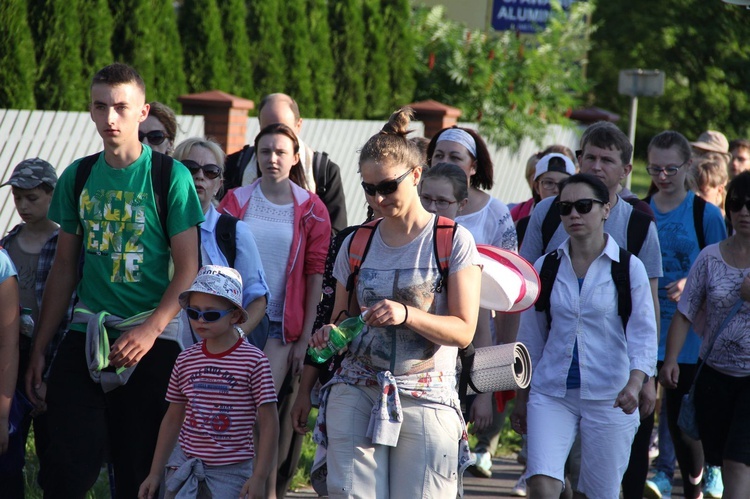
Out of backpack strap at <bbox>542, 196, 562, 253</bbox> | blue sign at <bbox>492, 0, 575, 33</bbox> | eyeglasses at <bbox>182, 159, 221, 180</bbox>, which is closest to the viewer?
eyeglasses at <bbox>182, 159, 221, 180</bbox>

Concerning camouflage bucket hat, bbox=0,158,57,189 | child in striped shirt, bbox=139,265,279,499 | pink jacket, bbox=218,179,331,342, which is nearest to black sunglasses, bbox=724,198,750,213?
pink jacket, bbox=218,179,331,342

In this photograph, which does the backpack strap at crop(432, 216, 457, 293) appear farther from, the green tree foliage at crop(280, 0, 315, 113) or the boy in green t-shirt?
→ the green tree foliage at crop(280, 0, 315, 113)

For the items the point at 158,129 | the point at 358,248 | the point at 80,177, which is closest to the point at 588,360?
the point at 358,248

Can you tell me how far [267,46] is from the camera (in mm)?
14602

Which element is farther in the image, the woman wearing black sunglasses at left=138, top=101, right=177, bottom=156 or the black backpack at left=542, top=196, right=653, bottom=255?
the woman wearing black sunglasses at left=138, top=101, right=177, bottom=156

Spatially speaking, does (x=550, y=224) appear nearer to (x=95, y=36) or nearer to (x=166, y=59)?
(x=95, y=36)

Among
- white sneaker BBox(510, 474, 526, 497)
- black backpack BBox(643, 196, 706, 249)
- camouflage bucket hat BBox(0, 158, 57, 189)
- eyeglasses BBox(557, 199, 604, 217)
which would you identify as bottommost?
white sneaker BBox(510, 474, 526, 497)

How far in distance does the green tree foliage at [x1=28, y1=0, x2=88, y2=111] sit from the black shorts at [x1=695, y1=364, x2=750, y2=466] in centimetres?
744

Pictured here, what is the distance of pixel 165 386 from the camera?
4.61 m

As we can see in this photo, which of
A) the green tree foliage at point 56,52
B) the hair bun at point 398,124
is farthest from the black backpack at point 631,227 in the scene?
the green tree foliage at point 56,52

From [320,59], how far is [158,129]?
976cm

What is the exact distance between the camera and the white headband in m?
5.91

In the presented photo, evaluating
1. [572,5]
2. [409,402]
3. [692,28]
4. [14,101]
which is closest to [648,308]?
[409,402]

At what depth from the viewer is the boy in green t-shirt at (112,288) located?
173 inches
